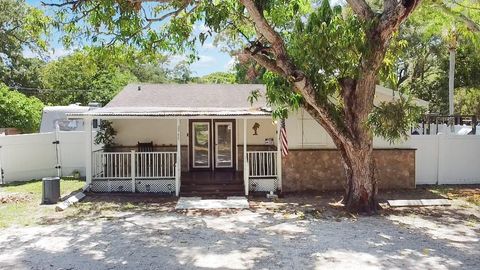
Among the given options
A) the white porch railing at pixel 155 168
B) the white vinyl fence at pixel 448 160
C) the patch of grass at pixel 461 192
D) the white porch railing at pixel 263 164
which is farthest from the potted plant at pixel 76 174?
the patch of grass at pixel 461 192

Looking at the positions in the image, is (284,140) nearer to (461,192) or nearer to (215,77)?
(461,192)

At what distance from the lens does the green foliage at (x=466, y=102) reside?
38.5m

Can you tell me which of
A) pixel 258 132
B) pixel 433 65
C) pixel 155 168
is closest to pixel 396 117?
pixel 258 132

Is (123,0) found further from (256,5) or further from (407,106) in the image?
(407,106)

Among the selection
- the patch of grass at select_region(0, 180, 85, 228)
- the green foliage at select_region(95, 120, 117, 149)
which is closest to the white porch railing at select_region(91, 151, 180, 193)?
the patch of grass at select_region(0, 180, 85, 228)

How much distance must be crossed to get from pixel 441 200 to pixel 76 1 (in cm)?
1133

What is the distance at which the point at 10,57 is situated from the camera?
37375mm

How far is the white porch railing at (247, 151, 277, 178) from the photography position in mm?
14656

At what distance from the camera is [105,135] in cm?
1664

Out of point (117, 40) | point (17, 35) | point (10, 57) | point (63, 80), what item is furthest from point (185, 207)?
point (63, 80)

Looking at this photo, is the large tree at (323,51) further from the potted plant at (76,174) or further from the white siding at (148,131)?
the potted plant at (76,174)

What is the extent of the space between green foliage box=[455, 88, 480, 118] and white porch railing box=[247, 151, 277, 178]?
96.3 feet

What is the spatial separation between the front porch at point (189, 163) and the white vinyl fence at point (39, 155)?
1.95m

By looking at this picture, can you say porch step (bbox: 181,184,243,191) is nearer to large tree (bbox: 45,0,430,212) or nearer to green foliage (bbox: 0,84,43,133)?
large tree (bbox: 45,0,430,212)
